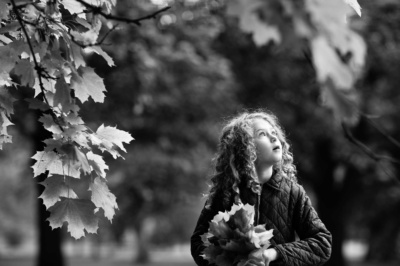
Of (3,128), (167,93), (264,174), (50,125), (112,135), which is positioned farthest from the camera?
(167,93)

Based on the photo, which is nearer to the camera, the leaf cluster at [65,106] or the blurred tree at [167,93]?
the leaf cluster at [65,106]

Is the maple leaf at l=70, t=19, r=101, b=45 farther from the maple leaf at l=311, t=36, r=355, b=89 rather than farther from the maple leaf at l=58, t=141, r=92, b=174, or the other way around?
the maple leaf at l=311, t=36, r=355, b=89

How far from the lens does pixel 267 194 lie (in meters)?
3.18

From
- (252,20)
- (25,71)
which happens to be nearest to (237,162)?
(25,71)

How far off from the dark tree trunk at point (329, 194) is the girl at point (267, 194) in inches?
538

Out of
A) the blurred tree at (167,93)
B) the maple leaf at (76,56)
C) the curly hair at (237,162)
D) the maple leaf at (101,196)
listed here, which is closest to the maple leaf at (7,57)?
the maple leaf at (76,56)

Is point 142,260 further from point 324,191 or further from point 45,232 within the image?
point 45,232

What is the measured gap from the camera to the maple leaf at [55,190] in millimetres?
2816

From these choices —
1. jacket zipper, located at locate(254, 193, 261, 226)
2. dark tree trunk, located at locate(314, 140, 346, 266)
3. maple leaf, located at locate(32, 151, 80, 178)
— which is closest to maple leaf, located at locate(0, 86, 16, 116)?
maple leaf, located at locate(32, 151, 80, 178)

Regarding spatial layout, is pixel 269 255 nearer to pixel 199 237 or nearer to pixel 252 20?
pixel 199 237

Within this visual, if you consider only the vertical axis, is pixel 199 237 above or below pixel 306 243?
above

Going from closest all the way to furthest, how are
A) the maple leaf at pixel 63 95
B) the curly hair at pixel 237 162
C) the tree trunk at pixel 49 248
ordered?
the maple leaf at pixel 63 95 → the curly hair at pixel 237 162 → the tree trunk at pixel 49 248

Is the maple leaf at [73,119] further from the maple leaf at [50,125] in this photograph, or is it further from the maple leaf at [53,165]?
the maple leaf at [53,165]

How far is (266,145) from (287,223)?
1.41 ft
